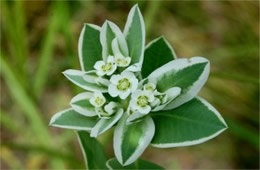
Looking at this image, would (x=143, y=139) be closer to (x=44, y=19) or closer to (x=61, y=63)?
(x=61, y=63)

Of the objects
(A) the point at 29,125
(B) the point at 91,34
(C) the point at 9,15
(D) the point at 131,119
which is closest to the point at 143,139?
(D) the point at 131,119

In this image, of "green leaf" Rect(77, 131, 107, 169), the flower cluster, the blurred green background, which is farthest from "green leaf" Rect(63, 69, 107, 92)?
the blurred green background

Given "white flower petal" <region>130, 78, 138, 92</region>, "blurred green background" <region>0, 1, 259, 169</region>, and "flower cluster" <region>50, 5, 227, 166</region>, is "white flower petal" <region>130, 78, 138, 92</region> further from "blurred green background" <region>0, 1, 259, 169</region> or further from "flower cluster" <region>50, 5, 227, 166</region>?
"blurred green background" <region>0, 1, 259, 169</region>

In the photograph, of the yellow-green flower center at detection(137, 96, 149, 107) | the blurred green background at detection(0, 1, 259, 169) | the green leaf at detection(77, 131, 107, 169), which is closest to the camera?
the yellow-green flower center at detection(137, 96, 149, 107)

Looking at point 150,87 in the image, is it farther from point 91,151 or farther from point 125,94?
point 91,151

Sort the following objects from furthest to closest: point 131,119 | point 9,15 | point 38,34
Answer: point 38,34
point 9,15
point 131,119

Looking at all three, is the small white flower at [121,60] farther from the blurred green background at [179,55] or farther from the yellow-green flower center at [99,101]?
the blurred green background at [179,55]

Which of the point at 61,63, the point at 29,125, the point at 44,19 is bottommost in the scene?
the point at 29,125
